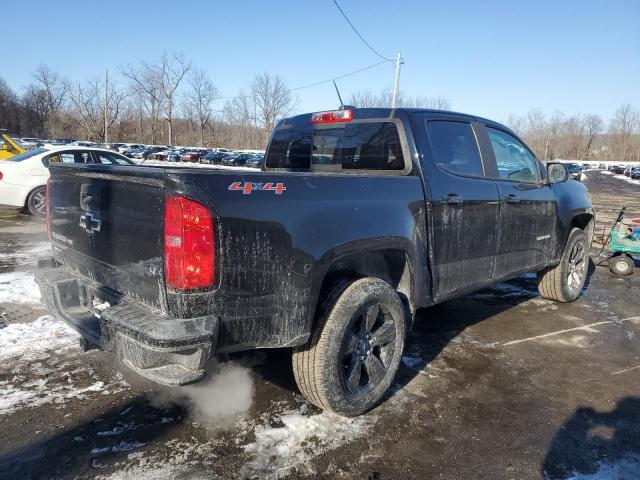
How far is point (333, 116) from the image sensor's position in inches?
154

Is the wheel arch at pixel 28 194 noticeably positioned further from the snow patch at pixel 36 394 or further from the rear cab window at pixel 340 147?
the snow patch at pixel 36 394

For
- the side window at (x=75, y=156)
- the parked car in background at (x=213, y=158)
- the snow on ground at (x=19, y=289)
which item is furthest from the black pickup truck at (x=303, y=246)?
the parked car in background at (x=213, y=158)

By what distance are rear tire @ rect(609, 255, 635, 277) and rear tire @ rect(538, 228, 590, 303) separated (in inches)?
75.9

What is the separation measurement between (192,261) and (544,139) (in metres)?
119

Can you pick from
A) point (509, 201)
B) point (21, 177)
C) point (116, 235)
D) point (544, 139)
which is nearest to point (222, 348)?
point (116, 235)

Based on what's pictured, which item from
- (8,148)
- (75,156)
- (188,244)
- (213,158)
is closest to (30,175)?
(75,156)

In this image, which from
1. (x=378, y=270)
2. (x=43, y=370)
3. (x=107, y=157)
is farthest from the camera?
(x=107, y=157)

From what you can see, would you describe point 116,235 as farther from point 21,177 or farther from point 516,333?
point 21,177

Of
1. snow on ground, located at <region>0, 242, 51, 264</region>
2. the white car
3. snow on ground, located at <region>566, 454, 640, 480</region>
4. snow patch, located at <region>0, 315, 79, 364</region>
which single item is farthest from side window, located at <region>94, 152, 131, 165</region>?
snow on ground, located at <region>566, 454, 640, 480</region>

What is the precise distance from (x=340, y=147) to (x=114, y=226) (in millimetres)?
1989

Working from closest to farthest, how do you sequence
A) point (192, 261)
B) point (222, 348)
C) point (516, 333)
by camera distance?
point (192, 261), point (222, 348), point (516, 333)

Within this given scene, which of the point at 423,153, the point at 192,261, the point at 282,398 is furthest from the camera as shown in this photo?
the point at 423,153

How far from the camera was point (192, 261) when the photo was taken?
2217mm

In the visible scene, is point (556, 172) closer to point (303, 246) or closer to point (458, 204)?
point (458, 204)
